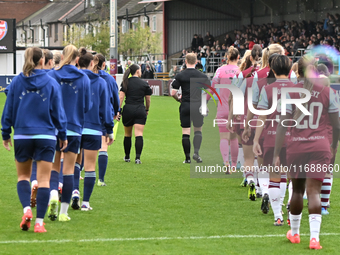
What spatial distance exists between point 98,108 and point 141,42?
5083cm

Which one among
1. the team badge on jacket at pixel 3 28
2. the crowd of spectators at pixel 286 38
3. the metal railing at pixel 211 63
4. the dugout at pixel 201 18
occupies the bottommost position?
the metal railing at pixel 211 63

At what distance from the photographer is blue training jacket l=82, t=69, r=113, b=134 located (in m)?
7.36

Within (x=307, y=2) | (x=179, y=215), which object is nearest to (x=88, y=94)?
(x=179, y=215)

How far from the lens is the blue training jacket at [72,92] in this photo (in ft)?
22.1

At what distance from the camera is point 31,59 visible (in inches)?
239

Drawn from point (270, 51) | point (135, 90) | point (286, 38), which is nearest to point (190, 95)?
point (135, 90)

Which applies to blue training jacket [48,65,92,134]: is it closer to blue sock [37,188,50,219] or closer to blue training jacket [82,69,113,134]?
blue training jacket [82,69,113,134]

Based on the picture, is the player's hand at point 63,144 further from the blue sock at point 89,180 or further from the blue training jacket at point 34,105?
the blue sock at point 89,180

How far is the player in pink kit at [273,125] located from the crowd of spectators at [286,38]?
21.1 m

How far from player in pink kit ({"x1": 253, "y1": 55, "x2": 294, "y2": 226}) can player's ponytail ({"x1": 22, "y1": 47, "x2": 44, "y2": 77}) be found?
2.36 meters

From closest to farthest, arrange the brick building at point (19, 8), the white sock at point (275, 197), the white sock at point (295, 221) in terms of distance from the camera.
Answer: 1. the white sock at point (295, 221)
2. the white sock at point (275, 197)
3. the brick building at point (19, 8)

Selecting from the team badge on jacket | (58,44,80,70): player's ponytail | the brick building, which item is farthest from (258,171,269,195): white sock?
the brick building

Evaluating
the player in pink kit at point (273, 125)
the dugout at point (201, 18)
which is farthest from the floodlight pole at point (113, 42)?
the player in pink kit at point (273, 125)

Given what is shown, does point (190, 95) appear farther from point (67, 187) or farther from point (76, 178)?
point (67, 187)
